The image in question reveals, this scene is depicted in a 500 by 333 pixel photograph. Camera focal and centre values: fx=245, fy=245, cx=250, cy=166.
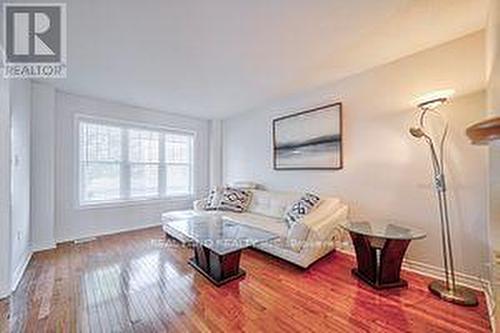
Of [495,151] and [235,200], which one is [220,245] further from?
[495,151]

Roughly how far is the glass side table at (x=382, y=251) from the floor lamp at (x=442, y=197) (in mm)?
289

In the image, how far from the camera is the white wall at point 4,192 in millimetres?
2178

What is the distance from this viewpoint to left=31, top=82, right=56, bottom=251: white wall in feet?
11.1

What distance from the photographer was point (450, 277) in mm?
2420

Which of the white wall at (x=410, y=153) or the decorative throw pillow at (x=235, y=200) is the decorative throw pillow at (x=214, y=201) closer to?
the decorative throw pillow at (x=235, y=200)

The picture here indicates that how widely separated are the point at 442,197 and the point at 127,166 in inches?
187

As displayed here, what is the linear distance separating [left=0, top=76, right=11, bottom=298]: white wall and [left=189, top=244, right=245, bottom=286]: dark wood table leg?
5.59ft

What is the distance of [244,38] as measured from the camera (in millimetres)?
2311

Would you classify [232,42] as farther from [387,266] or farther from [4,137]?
[387,266]

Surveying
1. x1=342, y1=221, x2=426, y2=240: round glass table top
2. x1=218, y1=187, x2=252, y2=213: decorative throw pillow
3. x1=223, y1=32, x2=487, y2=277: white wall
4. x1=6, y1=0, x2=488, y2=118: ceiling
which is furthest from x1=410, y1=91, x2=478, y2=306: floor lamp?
x1=218, y1=187, x2=252, y2=213: decorative throw pillow

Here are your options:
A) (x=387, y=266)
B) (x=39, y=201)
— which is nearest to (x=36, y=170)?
(x=39, y=201)

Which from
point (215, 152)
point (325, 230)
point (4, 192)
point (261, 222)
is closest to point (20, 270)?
point (4, 192)

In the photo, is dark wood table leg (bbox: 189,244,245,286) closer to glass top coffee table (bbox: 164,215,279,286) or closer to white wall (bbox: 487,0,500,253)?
glass top coffee table (bbox: 164,215,279,286)

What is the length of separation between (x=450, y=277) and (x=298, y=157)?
2.33 meters
